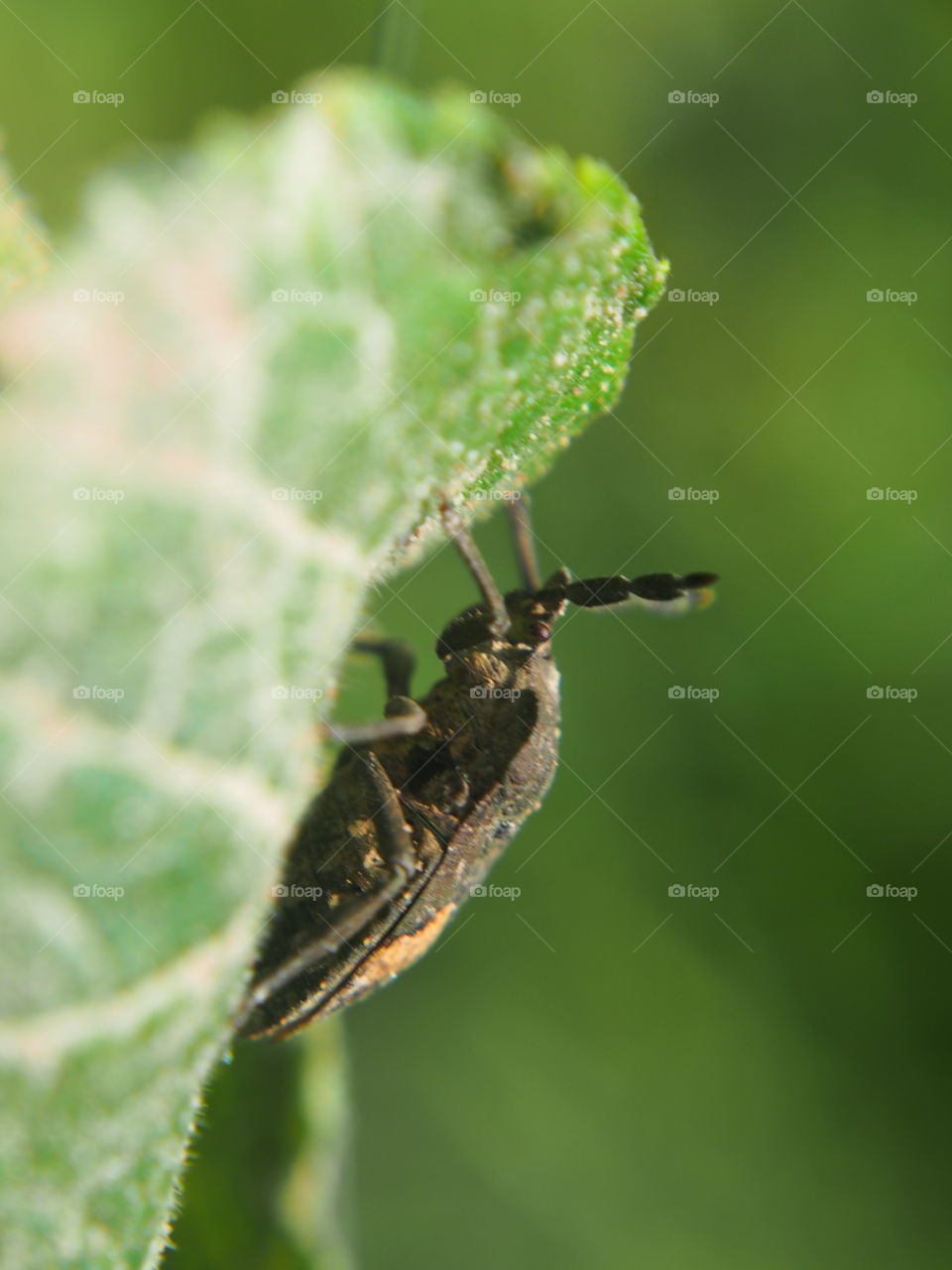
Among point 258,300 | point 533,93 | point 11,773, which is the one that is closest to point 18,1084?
point 11,773

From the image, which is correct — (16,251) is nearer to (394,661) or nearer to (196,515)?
(196,515)

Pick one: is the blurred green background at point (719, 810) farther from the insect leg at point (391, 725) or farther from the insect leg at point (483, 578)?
the insect leg at point (391, 725)

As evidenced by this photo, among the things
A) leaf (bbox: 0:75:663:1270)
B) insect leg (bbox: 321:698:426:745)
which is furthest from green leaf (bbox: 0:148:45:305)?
insect leg (bbox: 321:698:426:745)

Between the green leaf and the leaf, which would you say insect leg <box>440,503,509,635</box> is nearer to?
the leaf

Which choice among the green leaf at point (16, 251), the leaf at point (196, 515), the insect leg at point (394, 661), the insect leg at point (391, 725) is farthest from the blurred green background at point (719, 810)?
the green leaf at point (16, 251)

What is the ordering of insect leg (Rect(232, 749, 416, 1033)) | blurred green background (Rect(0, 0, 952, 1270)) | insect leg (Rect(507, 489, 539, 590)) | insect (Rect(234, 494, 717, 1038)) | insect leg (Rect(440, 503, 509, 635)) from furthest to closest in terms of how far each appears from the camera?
1. blurred green background (Rect(0, 0, 952, 1270))
2. insect leg (Rect(507, 489, 539, 590))
3. insect leg (Rect(440, 503, 509, 635))
4. insect (Rect(234, 494, 717, 1038))
5. insect leg (Rect(232, 749, 416, 1033))

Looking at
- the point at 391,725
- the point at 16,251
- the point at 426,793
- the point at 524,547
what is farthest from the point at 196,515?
the point at 524,547

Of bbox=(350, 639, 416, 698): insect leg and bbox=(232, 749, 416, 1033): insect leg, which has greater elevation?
bbox=(350, 639, 416, 698): insect leg
